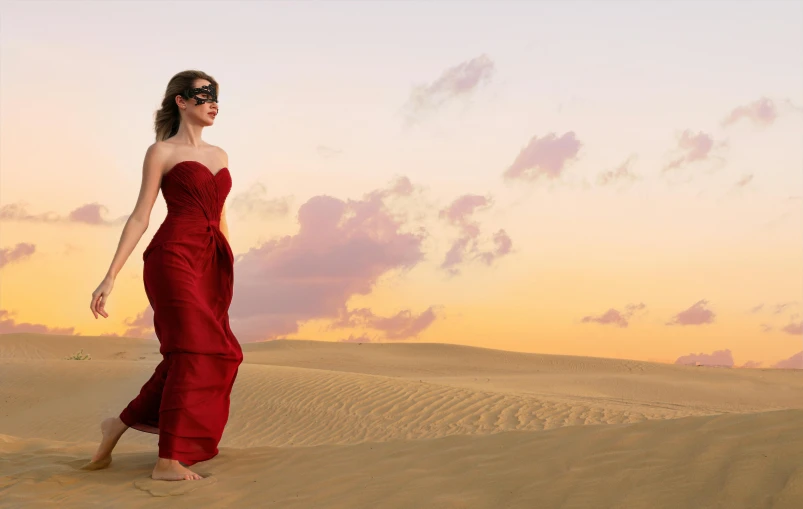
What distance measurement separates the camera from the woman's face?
19.5ft

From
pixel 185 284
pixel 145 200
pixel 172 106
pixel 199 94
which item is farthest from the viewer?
pixel 172 106

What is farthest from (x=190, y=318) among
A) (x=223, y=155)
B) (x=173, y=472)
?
(x=223, y=155)

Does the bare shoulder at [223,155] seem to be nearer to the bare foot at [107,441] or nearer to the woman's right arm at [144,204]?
the woman's right arm at [144,204]

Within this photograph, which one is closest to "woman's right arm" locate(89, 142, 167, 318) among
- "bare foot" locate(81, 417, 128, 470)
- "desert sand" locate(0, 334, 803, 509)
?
"bare foot" locate(81, 417, 128, 470)

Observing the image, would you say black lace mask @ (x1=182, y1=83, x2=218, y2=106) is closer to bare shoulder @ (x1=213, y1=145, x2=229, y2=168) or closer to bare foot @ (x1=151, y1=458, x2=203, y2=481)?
bare shoulder @ (x1=213, y1=145, x2=229, y2=168)

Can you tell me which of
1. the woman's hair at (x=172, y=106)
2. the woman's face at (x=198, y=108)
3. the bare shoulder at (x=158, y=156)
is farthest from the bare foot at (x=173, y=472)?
the woman's face at (x=198, y=108)

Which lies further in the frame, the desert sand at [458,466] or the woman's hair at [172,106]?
the woman's hair at [172,106]

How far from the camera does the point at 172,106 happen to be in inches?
238

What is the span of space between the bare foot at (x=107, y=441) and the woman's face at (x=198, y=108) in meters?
2.35

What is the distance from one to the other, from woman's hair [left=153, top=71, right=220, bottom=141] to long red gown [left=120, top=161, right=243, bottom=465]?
0.45 meters

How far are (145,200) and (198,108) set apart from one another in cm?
81

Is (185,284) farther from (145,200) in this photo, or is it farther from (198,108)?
(198,108)

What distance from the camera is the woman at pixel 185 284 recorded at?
217 inches

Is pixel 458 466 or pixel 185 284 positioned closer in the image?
pixel 458 466
